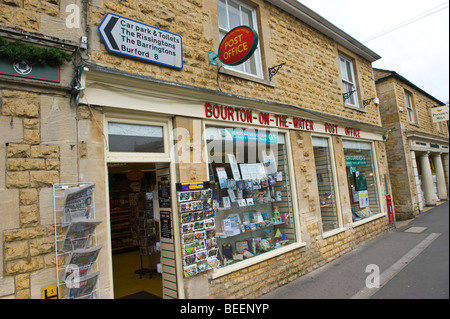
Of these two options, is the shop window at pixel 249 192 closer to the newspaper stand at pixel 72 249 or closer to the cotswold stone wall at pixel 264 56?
the cotswold stone wall at pixel 264 56

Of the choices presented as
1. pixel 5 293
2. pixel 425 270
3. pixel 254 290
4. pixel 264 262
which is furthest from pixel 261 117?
pixel 5 293

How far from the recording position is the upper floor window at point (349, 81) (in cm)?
912

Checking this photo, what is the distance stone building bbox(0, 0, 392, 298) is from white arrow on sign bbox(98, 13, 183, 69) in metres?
0.02

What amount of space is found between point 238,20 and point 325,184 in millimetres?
4673

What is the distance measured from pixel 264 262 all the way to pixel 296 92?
4.05 m

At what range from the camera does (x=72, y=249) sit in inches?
120

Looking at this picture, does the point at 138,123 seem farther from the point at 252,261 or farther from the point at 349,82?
the point at 349,82

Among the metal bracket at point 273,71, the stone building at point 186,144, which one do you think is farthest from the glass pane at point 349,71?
the metal bracket at point 273,71

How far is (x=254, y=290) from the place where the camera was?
4852mm

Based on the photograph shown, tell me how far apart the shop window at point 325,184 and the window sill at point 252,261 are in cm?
162

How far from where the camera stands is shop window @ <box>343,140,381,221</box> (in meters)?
8.58

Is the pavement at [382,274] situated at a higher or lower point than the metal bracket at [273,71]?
lower

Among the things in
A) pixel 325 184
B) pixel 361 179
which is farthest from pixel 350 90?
pixel 325 184

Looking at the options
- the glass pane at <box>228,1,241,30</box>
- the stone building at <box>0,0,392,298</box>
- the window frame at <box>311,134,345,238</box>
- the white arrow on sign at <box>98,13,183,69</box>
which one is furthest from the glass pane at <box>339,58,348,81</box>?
the white arrow on sign at <box>98,13,183,69</box>
